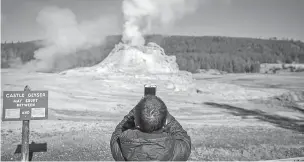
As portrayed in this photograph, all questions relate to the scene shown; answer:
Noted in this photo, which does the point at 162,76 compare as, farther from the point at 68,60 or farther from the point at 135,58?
the point at 68,60

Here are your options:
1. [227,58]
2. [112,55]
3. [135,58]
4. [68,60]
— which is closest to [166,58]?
[135,58]

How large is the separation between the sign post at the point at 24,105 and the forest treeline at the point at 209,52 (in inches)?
1577

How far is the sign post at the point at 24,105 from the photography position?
4.37 metres

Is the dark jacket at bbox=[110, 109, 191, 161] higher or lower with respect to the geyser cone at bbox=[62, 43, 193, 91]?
lower

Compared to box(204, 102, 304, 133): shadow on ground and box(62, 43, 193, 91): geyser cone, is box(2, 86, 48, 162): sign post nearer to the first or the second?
box(204, 102, 304, 133): shadow on ground

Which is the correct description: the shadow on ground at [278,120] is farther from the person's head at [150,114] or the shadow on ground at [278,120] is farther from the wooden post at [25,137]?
the person's head at [150,114]

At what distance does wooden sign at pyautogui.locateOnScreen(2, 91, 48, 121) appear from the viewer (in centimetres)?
437

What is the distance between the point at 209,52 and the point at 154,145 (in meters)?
71.1

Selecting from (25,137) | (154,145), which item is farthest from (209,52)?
(154,145)

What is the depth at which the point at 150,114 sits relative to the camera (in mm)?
1420

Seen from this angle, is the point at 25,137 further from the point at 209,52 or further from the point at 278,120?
the point at 209,52

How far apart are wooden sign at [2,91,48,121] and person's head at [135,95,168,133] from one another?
3.59 meters

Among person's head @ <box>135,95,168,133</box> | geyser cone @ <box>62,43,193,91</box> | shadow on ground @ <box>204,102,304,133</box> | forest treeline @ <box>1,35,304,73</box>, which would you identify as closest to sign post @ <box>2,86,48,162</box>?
person's head @ <box>135,95,168,133</box>

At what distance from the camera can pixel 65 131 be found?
8.66m
